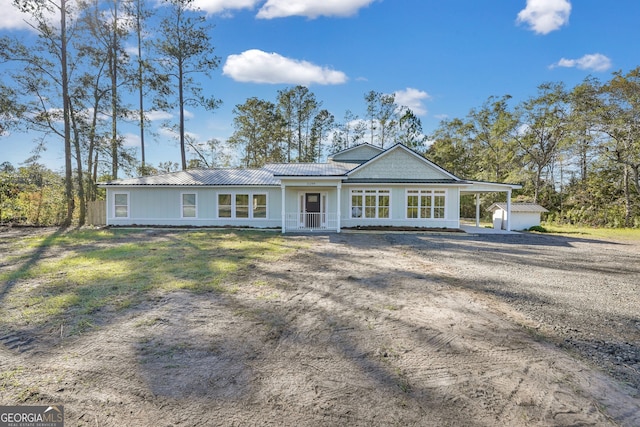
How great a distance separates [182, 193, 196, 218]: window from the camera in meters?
16.7

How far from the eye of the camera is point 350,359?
2990 mm

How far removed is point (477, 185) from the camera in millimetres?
16359

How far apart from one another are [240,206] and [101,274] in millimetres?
10528

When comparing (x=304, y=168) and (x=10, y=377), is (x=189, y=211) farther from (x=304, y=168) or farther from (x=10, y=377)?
(x=10, y=377)

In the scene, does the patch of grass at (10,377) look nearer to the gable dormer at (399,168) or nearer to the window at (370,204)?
the window at (370,204)

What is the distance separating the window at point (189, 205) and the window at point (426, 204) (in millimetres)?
11838

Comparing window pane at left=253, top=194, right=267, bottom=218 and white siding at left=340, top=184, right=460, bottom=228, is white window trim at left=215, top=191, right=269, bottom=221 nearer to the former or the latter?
window pane at left=253, top=194, right=267, bottom=218

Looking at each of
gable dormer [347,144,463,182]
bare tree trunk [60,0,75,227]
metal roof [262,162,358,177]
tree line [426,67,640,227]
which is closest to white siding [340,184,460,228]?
gable dormer [347,144,463,182]

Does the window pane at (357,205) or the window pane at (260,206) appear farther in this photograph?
the window pane at (260,206)

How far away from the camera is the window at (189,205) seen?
54.6ft

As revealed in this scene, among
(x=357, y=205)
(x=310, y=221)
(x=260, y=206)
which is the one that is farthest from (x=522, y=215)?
(x=260, y=206)

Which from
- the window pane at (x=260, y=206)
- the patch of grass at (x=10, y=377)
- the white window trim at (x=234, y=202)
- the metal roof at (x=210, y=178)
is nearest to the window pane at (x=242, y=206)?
the white window trim at (x=234, y=202)

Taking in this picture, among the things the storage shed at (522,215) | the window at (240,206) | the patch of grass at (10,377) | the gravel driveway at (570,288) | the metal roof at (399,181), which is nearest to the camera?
the patch of grass at (10,377)

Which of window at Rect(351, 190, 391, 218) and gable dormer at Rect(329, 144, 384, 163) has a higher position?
gable dormer at Rect(329, 144, 384, 163)
